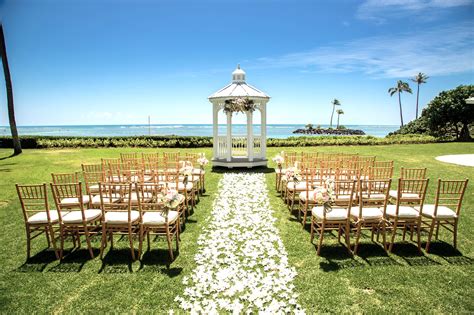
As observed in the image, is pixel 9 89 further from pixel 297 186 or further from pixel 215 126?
pixel 297 186

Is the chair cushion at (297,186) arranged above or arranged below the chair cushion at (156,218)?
above

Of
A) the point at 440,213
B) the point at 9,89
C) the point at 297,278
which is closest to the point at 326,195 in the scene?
the point at 297,278

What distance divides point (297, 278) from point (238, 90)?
9.64 metres

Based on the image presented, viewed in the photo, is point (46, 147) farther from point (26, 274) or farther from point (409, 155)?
point (409, 155)

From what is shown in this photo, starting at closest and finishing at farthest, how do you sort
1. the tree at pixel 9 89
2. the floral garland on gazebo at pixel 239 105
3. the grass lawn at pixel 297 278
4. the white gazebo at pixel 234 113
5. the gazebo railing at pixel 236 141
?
1. the grass lawn at pixel 297 278
2. the floral garland on gazebo at pixel 239 105
3. the white gazebo at pixel 234 113
4. the gazebo railing at pixel 236 141
5. the tree at pixel 9 89

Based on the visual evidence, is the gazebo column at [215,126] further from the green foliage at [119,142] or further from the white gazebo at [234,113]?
the green foliage at [119,142]

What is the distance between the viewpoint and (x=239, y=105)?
37.6 ft

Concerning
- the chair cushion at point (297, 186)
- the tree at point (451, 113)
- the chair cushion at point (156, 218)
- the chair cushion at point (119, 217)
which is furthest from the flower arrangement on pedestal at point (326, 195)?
the tree at point (451, 113)

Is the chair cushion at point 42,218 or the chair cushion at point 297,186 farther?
the chair cushion at point 297,186

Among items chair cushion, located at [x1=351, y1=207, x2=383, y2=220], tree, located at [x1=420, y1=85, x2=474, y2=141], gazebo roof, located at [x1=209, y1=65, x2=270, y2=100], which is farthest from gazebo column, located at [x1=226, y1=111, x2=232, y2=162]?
tree, located at [x1=420, y1=85, x2=474, y2=141]

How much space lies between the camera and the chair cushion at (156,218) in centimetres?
430

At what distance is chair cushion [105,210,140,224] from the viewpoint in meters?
4.28

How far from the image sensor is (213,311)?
314 centimetres

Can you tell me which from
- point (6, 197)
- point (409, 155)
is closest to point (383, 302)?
point (6, 197)
